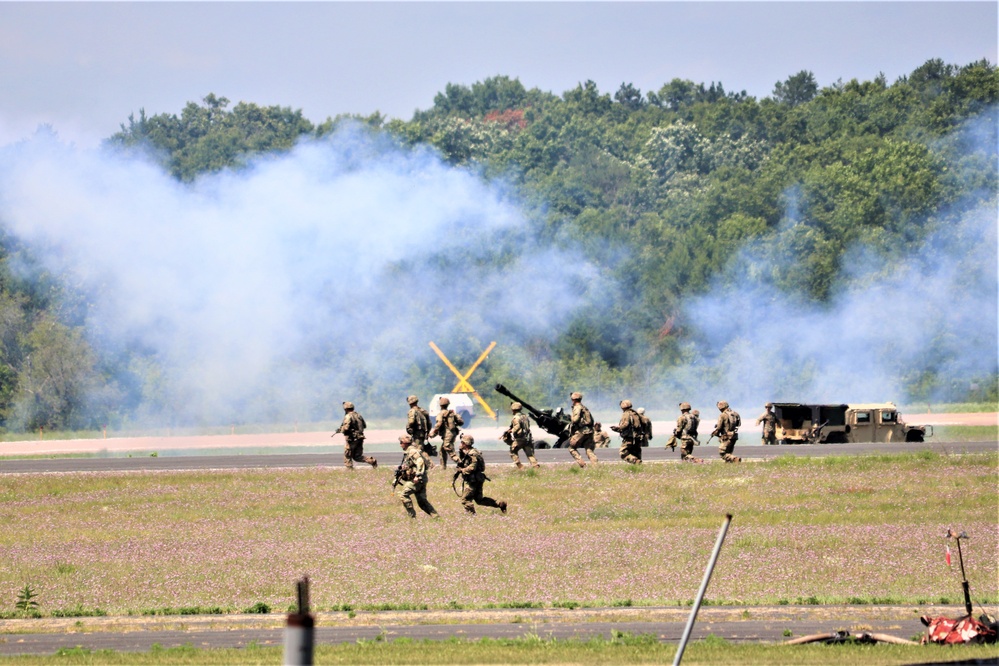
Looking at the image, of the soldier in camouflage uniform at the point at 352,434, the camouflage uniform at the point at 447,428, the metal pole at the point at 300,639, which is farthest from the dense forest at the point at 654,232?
the metal pole at the point at 300,639

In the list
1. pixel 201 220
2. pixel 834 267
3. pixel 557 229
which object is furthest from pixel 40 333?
pixel 834 267

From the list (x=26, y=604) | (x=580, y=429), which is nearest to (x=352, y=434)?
(x=580, y=429)

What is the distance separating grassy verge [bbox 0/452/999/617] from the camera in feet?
75.6

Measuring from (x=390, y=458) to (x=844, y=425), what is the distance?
1655cm

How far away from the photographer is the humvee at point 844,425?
49.7m

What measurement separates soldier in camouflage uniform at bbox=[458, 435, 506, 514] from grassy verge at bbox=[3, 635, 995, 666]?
952 centimetres

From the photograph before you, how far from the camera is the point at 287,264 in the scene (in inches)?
2618

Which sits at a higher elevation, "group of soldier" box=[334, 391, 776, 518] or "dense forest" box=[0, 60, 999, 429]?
"dense forest" box=[0, 60, 999, 429]

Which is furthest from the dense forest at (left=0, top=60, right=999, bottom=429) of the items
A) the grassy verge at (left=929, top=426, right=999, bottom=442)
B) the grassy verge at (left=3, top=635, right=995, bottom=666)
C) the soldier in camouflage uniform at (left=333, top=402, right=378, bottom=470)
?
the grassy verge at (left=3, top=635, right=995, bottom=666)

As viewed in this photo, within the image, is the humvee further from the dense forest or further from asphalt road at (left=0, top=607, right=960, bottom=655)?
asphalt road at (left=0, top=607, right=960, bottom=655)

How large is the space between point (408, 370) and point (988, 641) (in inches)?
2194

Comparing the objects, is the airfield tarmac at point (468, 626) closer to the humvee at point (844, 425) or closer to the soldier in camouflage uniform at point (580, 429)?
the soldier in camouflage uniform at point (580, 429)

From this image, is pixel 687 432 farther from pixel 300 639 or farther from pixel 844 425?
pixel 300 639

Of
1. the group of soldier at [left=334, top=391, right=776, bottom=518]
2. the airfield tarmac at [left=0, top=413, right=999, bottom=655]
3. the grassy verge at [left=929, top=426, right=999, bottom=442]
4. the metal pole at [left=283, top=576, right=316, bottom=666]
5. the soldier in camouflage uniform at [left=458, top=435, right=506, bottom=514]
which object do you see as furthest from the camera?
the grassy verge at [left=929, top=426, right=999, bottom=442]
